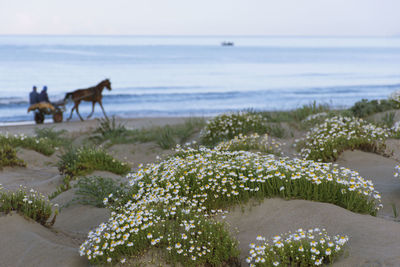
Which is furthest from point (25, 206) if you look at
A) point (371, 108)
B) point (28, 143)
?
point (371, 108)

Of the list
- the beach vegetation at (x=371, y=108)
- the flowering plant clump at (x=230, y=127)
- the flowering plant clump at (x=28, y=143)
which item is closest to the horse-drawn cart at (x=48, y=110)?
the flowering plant clump at (x=28, y=143)

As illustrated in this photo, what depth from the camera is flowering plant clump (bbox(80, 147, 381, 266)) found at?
4266 millimetres

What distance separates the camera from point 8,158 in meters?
9.29

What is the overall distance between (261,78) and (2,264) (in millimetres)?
41544

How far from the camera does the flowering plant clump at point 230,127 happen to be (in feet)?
36.4

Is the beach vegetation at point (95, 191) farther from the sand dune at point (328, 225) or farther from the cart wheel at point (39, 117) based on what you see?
the cart wheel at point (39, 117)

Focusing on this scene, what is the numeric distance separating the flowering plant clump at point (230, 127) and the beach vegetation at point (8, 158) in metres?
4.64

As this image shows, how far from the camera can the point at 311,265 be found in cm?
398

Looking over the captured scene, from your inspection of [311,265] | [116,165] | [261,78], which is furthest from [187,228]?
[261,78]

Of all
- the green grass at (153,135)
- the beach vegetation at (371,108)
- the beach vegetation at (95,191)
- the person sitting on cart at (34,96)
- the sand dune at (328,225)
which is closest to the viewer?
the sand dune at (328,225)

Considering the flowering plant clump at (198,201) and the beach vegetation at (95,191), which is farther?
the beach vegetation at (95,191)

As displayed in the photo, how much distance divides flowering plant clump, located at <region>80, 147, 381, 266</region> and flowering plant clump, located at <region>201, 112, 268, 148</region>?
4818 mm

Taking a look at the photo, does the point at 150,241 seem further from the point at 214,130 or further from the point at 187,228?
the point at 214,130

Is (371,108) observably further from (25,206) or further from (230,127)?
(25,206)
